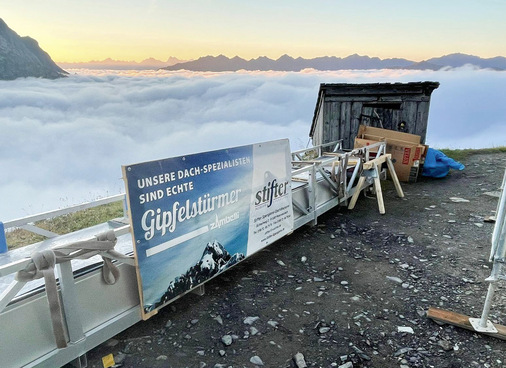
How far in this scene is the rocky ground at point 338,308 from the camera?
11.4 ft

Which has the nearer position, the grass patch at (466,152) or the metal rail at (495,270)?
the metal rail at (495,270)

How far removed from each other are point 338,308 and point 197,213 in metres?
2.13

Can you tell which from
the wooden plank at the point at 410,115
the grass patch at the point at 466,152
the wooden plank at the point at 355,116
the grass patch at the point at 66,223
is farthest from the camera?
the grass patch at the point at 466,152

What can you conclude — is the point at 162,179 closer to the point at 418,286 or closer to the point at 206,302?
the point at 206,302

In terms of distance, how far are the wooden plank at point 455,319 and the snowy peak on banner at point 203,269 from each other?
2501 millimetres

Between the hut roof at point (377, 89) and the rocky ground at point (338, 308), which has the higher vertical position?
the hut roof at point (377, 89)

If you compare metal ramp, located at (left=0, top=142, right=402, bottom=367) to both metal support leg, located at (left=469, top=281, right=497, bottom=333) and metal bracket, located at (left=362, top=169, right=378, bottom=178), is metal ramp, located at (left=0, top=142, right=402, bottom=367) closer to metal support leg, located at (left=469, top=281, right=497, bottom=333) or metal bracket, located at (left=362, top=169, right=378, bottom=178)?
metal support leg, located at (left=469, top=281, right=497, bottom=333)

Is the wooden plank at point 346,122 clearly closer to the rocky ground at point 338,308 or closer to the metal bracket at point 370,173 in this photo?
the metal bracket at point 370,173

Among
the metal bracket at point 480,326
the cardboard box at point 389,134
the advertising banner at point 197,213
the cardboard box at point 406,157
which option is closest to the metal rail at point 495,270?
the metal bracket at point 480,326

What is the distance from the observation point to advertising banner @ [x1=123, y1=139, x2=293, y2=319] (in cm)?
346

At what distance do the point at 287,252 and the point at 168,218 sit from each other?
2.80m

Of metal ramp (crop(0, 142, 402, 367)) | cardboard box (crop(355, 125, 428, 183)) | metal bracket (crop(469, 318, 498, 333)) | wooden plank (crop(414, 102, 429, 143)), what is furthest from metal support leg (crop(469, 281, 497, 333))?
wooden plank (crop(414, 102, 429, 143))

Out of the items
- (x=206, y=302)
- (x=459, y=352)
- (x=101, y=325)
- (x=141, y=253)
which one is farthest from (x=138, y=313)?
(x=459, y=352)

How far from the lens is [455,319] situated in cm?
394
